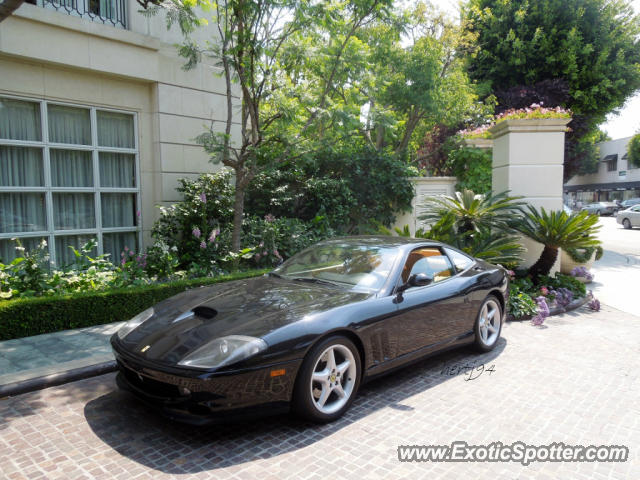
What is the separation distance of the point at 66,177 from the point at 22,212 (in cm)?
91

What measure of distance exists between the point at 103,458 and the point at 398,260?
2.86 m

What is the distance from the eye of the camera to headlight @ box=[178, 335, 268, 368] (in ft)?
10.4

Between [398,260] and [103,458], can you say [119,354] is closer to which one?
[103,458]

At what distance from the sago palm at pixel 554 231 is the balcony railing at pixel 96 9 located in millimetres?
8158

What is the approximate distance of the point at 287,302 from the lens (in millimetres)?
3938

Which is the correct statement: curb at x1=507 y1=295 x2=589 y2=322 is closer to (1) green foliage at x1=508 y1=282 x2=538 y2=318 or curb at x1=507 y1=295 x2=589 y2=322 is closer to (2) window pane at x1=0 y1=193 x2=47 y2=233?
(1) green foliage at x1=508 y1=282 x2=538 y2=318

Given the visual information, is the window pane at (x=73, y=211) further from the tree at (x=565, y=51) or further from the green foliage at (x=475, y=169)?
the tree at (x=565, y=51)

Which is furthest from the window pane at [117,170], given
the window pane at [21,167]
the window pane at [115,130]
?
the window pane at [21,167]

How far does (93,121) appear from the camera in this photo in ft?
27.7

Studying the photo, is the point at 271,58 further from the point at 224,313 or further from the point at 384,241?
the point at 224,313

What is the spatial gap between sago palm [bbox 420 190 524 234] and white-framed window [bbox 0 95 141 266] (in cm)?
570

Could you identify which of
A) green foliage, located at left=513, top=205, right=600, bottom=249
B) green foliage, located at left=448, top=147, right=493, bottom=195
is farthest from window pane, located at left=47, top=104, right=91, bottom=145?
green foliage, located at left=448, top=147, right=493, bottom=195

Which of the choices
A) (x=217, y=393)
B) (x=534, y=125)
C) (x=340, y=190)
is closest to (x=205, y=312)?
(x=217, y=393)

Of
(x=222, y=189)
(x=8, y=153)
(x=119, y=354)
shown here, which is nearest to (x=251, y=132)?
(x=222, y=189)
